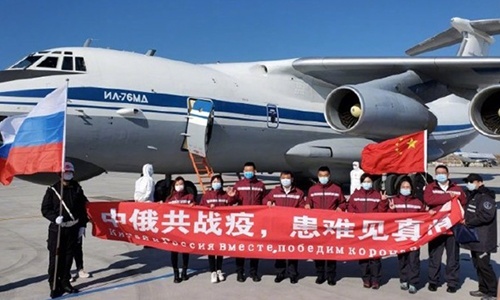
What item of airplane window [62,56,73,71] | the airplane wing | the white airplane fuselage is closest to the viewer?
the white airplane fuselage

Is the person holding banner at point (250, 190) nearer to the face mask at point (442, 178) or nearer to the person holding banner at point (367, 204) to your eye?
the person holding banner at point (367, 204)

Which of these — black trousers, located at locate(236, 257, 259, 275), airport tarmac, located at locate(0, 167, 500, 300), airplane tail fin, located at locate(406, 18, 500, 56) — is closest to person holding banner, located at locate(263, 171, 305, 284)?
black trousers, located at locate(236, 257, 259, 275)

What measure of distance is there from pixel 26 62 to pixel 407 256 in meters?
7.05

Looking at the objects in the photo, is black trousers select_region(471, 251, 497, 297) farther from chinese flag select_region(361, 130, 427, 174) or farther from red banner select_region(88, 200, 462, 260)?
chinese flag select_region(361, 130, 427, 174)

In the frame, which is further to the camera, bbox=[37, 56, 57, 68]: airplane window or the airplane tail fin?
the airplane tail fin

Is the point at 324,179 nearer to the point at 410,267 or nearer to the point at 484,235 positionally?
the point at 410,267

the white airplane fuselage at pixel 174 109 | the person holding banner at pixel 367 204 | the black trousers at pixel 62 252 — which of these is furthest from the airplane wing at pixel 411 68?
the black trousers at pixel 62 252

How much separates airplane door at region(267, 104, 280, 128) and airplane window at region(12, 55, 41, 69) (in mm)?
4808

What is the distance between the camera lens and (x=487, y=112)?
367 inches

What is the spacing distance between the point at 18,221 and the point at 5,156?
15.6ft

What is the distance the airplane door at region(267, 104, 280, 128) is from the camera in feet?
36.5

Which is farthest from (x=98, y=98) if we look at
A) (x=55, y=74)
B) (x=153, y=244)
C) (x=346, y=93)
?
Result: (x=346, y=93)

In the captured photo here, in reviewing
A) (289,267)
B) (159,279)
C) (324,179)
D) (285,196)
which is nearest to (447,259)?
(324,179)

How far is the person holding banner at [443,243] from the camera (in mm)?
5152
